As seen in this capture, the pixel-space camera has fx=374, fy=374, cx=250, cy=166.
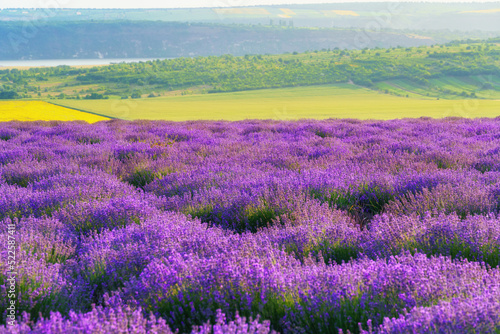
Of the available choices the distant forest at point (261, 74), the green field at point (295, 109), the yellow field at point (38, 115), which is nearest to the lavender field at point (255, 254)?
the yellow field at point (38, 115)

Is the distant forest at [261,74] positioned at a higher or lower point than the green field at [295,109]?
higher

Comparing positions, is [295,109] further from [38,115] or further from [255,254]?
[255,254]

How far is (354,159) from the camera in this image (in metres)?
4.96

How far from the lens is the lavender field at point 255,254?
55.9 inches

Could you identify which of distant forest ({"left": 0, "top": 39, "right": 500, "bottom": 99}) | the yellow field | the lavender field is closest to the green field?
the yellow field

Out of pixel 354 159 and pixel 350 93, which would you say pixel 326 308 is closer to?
pixel 354 159

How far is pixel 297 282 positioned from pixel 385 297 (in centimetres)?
36

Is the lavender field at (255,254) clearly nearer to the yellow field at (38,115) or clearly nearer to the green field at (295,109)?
the yellow field at (38,115)

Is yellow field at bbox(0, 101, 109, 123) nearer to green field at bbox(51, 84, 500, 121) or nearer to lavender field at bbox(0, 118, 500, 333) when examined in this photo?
green field at bbox(51, 84, 500, 121)

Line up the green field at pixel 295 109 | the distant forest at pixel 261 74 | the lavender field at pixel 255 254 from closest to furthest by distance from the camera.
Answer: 1. the lavender field at pixel 255 254
2. the green field at pixel 295 109
3. the distant forest at pixel 261 74

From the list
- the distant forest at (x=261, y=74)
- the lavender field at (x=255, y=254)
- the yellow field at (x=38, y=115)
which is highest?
the distant forest at (x=261, y=74)

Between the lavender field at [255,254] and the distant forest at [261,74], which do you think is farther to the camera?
the distant forest at [261,74]

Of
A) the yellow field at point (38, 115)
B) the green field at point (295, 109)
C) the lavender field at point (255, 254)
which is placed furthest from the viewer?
the green field at point (295, 109)

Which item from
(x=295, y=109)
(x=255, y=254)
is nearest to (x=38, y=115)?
(x=295, y=109)
